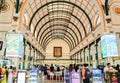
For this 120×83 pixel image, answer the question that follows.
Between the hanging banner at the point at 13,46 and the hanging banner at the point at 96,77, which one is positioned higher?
the hanging banner at the point at 13,46

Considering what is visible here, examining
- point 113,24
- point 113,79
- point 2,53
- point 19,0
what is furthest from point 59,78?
point 113,79

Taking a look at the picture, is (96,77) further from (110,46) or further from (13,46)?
(13,46)

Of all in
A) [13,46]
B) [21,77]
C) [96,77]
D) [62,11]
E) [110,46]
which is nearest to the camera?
[21,77]

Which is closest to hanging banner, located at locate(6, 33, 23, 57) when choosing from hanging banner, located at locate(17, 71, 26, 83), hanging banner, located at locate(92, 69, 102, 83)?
hanging banner, located at locate(17, 71, 26, 83)

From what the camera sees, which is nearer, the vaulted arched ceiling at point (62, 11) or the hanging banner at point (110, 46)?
the hanging banner at point (110, 46)

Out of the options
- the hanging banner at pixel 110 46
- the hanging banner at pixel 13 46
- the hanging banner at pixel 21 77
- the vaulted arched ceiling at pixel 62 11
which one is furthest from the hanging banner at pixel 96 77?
the vaulted arched ceiling at pixel 62 11

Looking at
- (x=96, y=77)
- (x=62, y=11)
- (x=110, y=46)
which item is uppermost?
(x=62, y=11)

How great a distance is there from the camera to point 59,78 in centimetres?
2145

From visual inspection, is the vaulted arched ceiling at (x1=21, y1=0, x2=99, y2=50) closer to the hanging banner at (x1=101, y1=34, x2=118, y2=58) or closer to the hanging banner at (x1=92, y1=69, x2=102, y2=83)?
the hanging banner at (x1=101, y1=34, x2=118, y2=58)

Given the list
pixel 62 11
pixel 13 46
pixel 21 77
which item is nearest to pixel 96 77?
pixel 21 77

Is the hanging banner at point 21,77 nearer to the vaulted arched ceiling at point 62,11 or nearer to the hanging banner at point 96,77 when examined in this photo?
the hanging banner at point 96,77

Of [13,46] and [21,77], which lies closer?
[21,77]

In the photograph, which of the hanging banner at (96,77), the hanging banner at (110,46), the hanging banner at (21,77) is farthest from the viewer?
the hanging banner at (110,46)

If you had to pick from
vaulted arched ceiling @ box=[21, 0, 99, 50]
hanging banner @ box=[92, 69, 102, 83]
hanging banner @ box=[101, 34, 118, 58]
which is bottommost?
hanging banner @ box=[92, 69, 102, 83]
